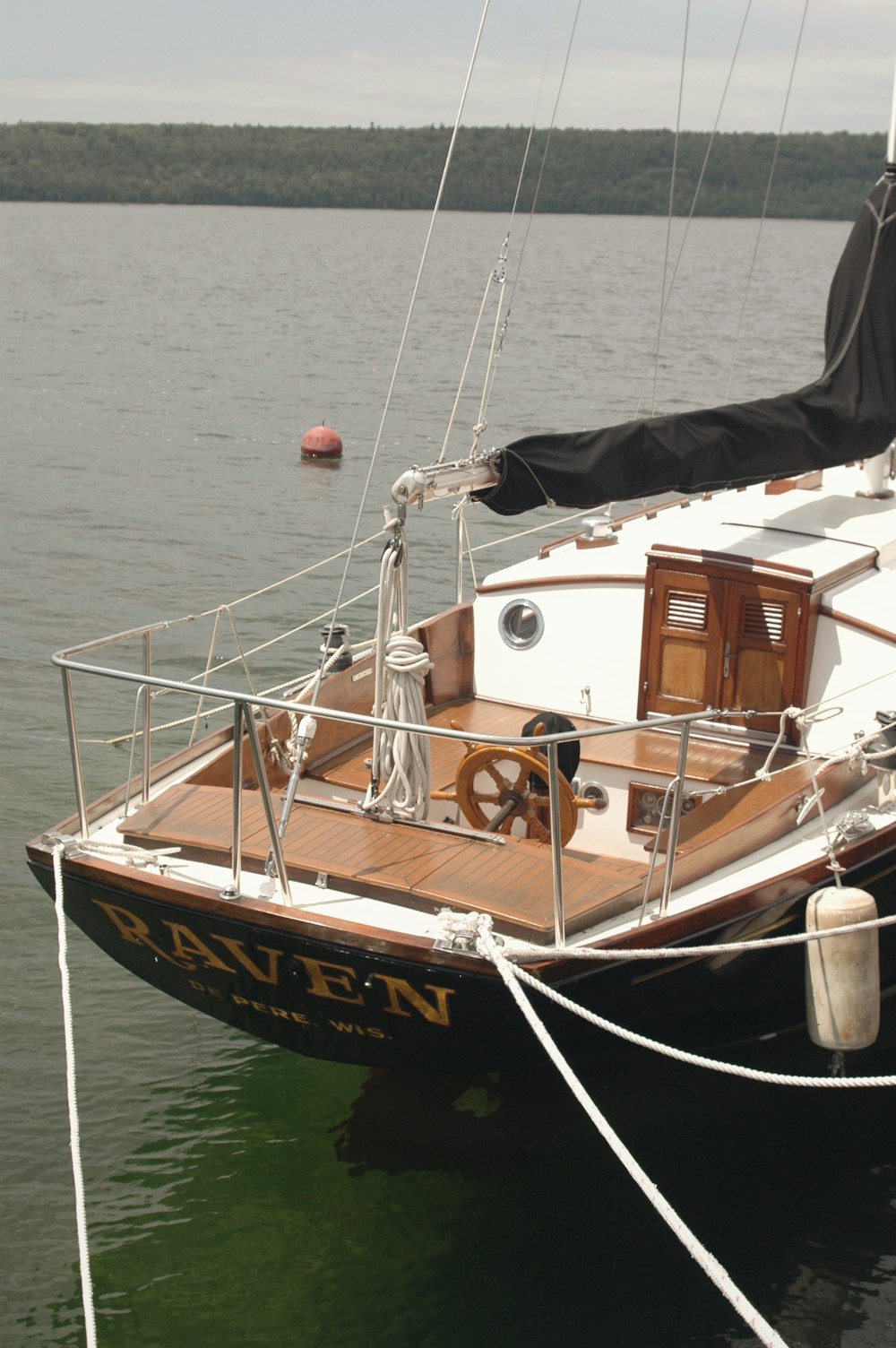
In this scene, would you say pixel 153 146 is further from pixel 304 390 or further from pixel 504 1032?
pixel 504 1032

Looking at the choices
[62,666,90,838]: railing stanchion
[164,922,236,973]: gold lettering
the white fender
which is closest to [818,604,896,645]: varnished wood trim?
the white fender

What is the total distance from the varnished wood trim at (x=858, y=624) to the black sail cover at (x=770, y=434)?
2.80 ft

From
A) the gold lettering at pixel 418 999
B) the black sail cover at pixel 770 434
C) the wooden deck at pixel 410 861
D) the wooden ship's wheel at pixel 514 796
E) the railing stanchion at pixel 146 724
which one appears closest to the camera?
the gold lettering at pixel 418 999

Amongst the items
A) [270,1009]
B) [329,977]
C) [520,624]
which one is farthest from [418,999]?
[520,624]

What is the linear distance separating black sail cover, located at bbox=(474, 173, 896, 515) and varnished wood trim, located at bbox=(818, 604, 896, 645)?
0.85m

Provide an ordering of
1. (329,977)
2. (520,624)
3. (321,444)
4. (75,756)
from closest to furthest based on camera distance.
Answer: (329,977)
(75,756)
(520,624)
(321,444)

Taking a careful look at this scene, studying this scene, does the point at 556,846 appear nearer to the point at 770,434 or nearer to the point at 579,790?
the point at 579,790

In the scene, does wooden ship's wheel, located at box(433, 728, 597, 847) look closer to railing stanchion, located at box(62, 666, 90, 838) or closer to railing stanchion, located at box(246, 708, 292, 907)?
railing stanchion, located at box(246, 708, 292, 907)

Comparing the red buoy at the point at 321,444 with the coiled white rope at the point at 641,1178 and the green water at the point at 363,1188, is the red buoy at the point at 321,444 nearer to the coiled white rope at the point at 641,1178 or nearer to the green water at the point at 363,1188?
the green water at the point at 363,1188

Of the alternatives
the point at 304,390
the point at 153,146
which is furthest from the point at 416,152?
the point at 304,390

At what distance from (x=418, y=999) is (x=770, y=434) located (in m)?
4.00

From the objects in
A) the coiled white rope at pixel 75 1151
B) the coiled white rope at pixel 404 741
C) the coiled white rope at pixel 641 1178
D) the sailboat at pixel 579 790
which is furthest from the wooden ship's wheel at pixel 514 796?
the coiled white rope at pixel 75 1151

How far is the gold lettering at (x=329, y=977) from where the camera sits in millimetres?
6227

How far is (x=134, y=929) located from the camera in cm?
671
